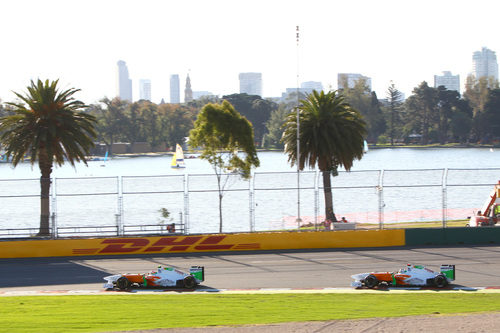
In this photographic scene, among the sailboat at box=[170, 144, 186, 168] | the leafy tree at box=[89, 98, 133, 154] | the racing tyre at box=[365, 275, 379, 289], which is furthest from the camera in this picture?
the leafy tree at box=[89, 98, 133, 154]

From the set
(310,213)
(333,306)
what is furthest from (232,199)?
(333,306)

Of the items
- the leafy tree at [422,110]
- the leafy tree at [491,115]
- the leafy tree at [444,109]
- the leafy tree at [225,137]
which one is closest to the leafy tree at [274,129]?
the leafy tree at [422,110]

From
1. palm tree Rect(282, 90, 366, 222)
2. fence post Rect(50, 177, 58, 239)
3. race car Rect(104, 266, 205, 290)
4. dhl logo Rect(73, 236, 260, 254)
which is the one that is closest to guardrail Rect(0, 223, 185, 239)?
fence post Rect(50, 177, 58, 239)

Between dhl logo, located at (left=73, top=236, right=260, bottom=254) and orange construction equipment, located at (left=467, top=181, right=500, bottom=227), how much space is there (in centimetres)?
1318

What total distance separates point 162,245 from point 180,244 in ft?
2.71

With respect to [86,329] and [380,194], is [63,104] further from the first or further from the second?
[86,329]

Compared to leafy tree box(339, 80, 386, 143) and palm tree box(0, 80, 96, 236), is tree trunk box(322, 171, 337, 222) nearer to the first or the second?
palm tree box(0, 80, 96, 236)

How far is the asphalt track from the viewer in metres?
22.5

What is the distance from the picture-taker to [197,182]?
31922 mm

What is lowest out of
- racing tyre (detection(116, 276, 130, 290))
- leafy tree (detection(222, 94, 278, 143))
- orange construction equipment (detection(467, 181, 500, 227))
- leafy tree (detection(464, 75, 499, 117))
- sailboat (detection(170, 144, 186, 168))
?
racing tyre (detection(116, 276, 130, 290))

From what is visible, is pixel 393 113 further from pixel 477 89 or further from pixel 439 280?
pixel 439 280

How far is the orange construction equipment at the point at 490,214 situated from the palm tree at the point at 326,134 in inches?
353

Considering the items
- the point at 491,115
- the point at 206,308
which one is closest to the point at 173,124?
the point at 491,115

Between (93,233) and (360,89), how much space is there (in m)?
156
